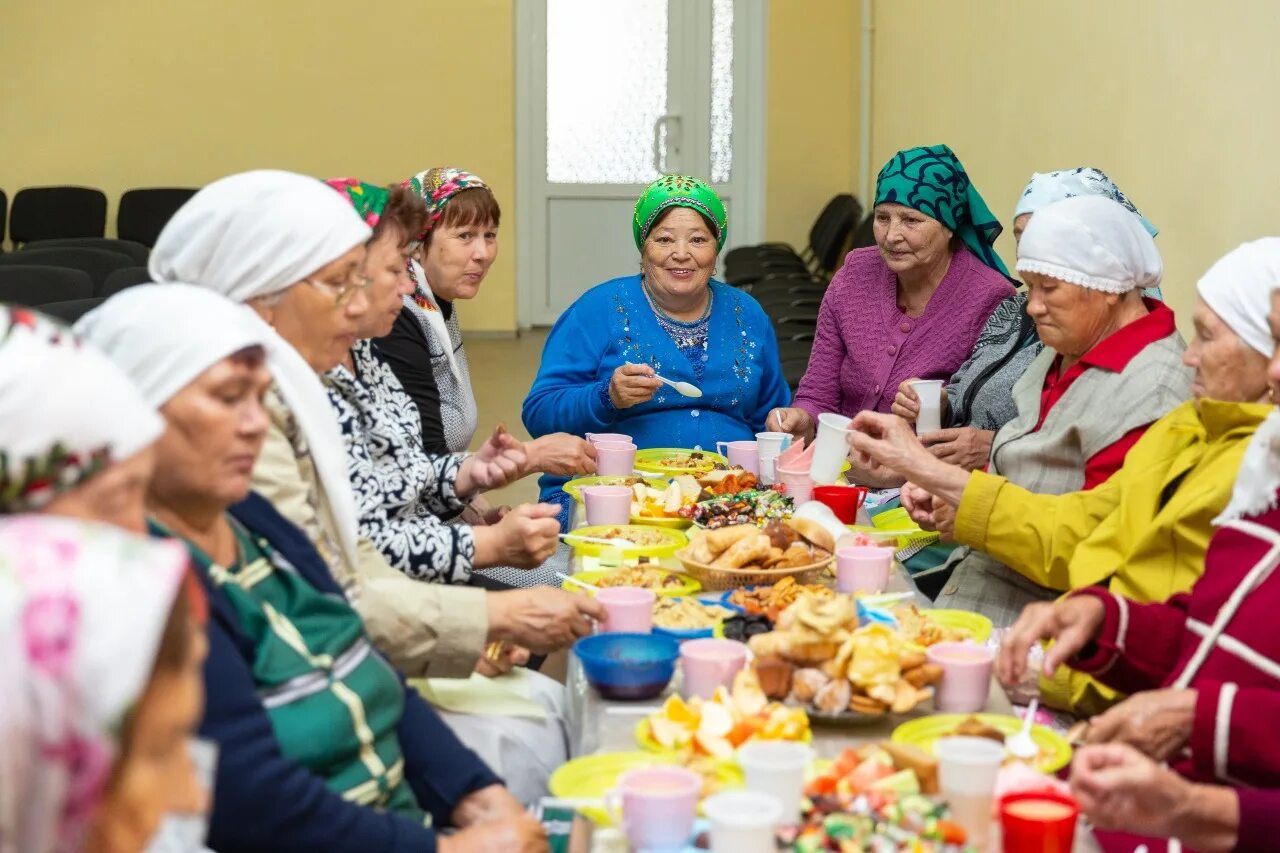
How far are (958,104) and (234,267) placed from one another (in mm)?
5997

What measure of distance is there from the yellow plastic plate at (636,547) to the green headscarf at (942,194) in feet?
4.95

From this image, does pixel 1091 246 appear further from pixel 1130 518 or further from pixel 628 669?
pixel 628 669

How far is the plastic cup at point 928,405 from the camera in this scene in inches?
133

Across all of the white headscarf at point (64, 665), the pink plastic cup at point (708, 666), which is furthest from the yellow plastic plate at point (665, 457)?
the white headscarf at point (64, 665)

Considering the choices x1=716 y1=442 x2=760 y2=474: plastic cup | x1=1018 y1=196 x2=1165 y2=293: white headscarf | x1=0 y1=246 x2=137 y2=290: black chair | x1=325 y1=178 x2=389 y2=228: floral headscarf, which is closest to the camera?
x1=325 y1=178 x2=389 y2=228: floral headscarf

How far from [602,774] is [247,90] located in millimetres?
9499

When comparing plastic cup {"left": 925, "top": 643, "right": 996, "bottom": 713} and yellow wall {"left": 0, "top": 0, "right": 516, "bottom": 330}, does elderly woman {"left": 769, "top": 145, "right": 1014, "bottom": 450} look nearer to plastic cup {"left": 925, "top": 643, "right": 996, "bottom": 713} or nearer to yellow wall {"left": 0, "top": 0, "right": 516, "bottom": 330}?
plastic cup {"left": 925, "top": 643, "right": 996, "bottom": 713}

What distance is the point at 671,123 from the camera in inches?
428

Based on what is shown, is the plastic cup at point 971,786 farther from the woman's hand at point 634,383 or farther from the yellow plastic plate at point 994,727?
the woman's hand at point 634,383

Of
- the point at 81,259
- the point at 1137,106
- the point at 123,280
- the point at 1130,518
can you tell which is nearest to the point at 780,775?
the point at 1130,518

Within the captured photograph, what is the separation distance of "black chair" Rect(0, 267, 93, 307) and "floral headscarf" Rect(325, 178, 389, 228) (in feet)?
9.67

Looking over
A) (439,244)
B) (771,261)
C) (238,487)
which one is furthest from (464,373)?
(771,261)

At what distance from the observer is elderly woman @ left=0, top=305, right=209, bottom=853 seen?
95cm

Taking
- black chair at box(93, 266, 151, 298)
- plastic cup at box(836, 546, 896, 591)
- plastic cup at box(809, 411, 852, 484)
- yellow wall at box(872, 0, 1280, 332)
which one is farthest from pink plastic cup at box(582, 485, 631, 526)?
black chair at box(93, 266, 151, 298)
